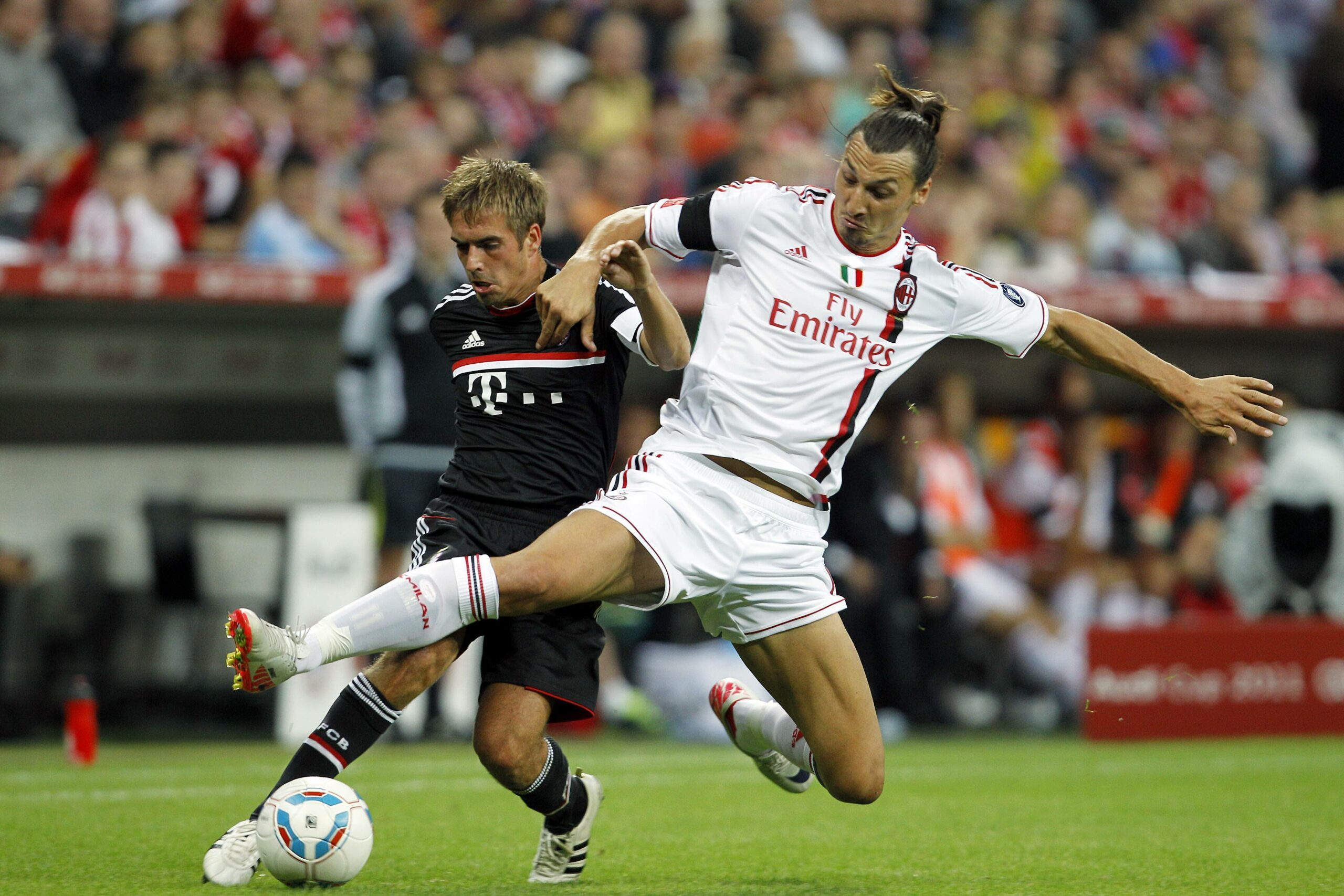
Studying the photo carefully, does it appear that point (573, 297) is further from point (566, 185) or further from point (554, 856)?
Result: point (566, 185)

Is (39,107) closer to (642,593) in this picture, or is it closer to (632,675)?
(632,675)

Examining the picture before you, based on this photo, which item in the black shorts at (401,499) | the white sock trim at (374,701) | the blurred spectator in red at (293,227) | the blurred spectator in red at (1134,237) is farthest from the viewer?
the blurred spectator in red at (1134,237)

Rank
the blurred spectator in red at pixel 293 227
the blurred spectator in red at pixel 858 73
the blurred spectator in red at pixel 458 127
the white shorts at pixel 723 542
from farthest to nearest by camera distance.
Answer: the blurred spectator in red at pixel 858 73, the blurred spectator in red at pixel 458 127, the blurred spectator in red at pixel 293 227, the white shorts at pixel 723 542

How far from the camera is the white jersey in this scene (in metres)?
4.93

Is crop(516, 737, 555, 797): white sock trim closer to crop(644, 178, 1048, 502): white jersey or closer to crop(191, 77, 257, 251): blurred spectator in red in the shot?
crop(644, 178, 1048, 502): white jersey

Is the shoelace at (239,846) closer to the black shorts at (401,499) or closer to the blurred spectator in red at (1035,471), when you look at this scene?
the black shorts at (401,499)

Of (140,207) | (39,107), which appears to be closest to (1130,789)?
(140,207)

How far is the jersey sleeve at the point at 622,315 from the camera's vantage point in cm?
488

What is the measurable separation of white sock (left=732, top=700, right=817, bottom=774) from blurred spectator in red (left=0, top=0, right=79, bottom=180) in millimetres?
6532

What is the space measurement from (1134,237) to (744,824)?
7534 mm

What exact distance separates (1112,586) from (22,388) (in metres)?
7.01

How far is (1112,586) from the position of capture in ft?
37.4

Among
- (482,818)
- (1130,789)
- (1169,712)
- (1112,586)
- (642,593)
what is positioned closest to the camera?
(642,593)

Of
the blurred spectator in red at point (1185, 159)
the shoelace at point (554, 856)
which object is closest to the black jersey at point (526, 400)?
the shoelace at point (554, 856)
